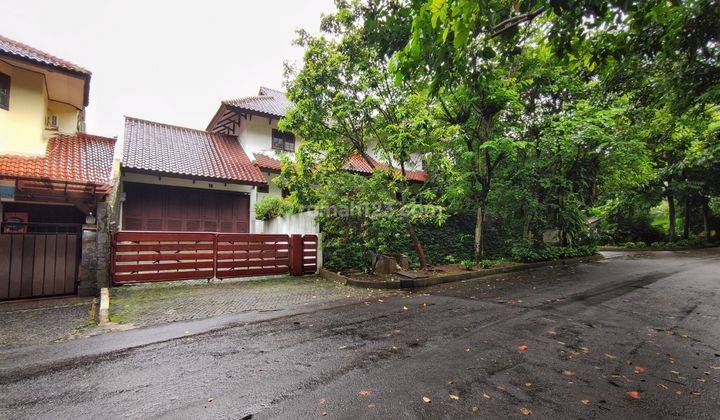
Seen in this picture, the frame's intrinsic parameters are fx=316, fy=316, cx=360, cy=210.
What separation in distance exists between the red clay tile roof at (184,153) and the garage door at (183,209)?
3.60 ft

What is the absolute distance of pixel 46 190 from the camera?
24.5 ft

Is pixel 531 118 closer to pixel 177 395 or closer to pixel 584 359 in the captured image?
pixel 584 359

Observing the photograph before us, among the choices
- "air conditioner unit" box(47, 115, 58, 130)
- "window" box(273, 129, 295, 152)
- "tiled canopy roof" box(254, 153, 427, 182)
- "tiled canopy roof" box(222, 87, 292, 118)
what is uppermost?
"tiled canopy roof" box(222, 87, 292, 118)

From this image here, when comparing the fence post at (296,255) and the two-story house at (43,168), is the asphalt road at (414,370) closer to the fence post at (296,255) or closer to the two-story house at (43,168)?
the two-story house at (43,168)

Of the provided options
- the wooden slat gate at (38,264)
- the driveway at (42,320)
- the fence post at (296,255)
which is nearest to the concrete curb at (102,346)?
the driveway at (42,320)

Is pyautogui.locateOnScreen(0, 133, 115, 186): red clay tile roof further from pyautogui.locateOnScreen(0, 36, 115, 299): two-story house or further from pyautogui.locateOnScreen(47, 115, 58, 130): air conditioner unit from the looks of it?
pyautogui.locateOnScreen(47, 115, 58, 130): air conditioner unit

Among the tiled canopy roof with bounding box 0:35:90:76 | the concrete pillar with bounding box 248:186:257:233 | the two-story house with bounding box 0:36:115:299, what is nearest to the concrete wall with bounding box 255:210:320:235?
the concrete pillar with bounding box 248:186:257:233

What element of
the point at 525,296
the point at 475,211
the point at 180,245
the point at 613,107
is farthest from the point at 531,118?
the point at 180,245

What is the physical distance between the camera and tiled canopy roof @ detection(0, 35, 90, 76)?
852cm

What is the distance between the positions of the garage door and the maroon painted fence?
4588 millimetres

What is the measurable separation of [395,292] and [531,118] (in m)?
9.56

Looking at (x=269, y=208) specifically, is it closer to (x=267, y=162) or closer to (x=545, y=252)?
(x=267, y=162)

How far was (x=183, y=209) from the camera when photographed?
43.1 feet

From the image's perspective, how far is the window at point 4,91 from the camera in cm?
919
